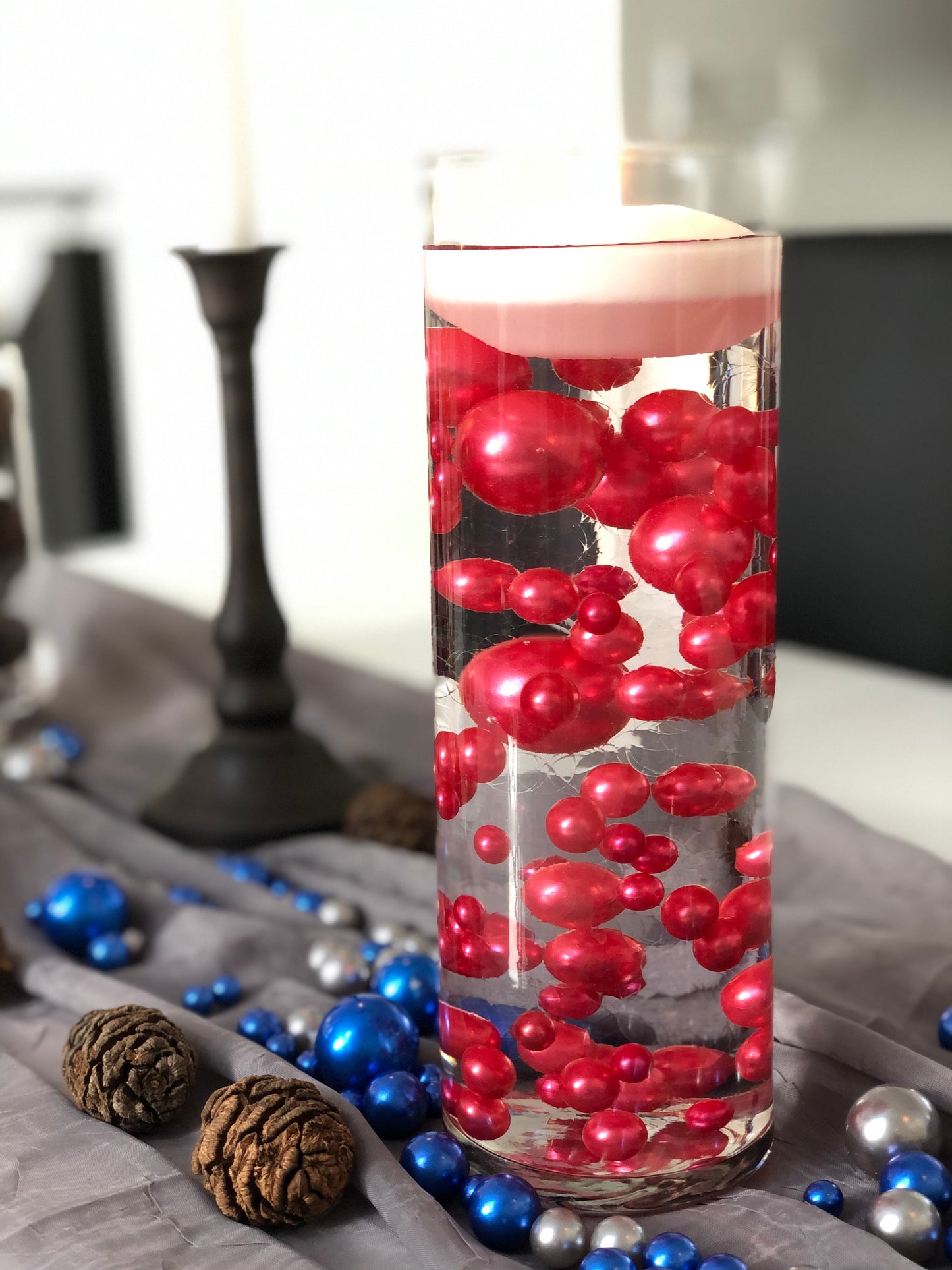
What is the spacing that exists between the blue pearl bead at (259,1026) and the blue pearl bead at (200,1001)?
0.11 feet

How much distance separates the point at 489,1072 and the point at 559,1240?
0.06m

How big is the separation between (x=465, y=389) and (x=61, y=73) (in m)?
1.25

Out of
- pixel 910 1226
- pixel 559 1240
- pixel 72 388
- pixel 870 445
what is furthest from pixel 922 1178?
pixel 72 388

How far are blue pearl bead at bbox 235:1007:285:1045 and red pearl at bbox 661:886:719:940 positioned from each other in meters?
0.21

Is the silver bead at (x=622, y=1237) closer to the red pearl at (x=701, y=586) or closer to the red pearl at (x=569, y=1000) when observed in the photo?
the red pearl at (x=569, y=1000)

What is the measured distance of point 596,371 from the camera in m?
0.46

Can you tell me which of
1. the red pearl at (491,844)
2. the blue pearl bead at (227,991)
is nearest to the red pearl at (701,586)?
the red pearl at (491,844)

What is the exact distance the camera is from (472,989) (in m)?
0.52

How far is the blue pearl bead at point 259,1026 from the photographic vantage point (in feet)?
2.02

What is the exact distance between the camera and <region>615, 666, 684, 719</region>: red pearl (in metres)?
0.48

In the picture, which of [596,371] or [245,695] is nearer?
[596,371]

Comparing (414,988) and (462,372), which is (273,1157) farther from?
(462,372)

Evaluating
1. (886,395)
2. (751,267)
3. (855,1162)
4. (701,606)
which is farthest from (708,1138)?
(886,395)

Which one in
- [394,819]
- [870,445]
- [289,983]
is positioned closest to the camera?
[289,983]
